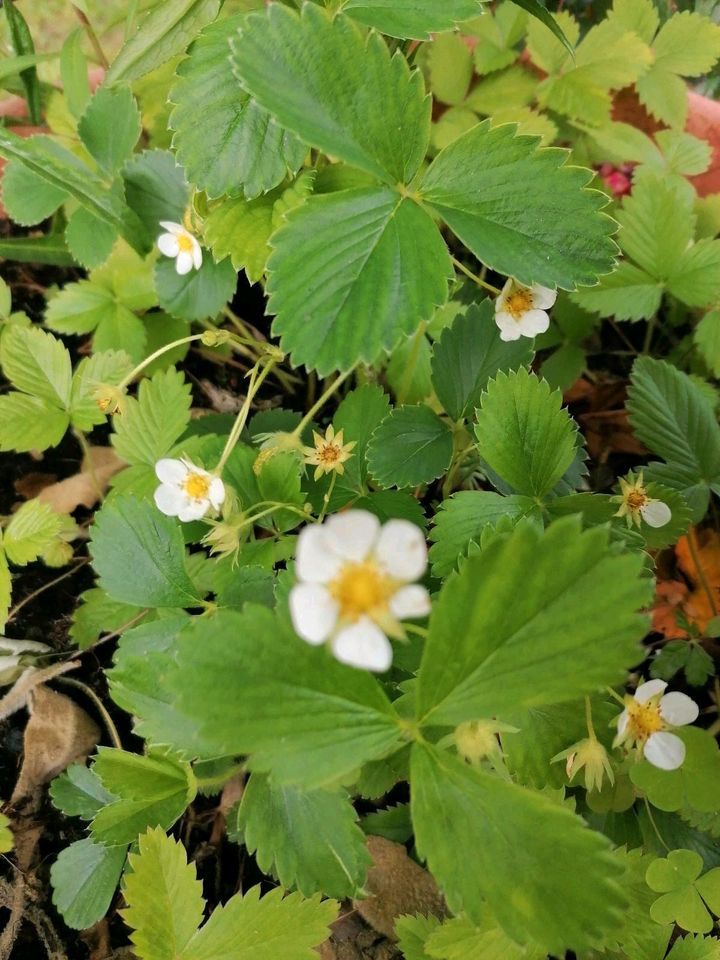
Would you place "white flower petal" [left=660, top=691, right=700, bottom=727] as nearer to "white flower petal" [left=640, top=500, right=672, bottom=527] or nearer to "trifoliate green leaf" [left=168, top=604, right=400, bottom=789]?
"white flower petal" [left=640, top=500, right=672, bottom=527]

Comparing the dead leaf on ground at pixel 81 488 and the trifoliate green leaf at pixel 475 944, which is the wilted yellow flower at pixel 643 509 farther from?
the dead leaf on ground at pixel 81 488

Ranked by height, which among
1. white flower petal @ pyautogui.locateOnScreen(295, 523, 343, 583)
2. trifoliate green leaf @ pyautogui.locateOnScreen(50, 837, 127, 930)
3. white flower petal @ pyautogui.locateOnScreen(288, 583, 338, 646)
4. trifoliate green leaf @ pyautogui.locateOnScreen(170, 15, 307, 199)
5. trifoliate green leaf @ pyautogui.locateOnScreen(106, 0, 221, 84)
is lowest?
trifoliate green leaf @ pyautogui.locateOnScreen(50, 837, 127, 930)

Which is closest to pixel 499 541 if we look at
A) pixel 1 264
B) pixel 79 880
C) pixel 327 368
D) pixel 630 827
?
pixel 327 368

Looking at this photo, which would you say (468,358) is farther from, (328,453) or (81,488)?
(81,488)

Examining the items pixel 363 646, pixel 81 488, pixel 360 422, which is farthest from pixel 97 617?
pixel 363 646

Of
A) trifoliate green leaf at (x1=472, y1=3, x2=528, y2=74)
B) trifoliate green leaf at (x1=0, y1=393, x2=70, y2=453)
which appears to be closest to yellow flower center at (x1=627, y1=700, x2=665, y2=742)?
trifoliate green leaf at (x1=0, y1=393, x2=70, y2=453)
